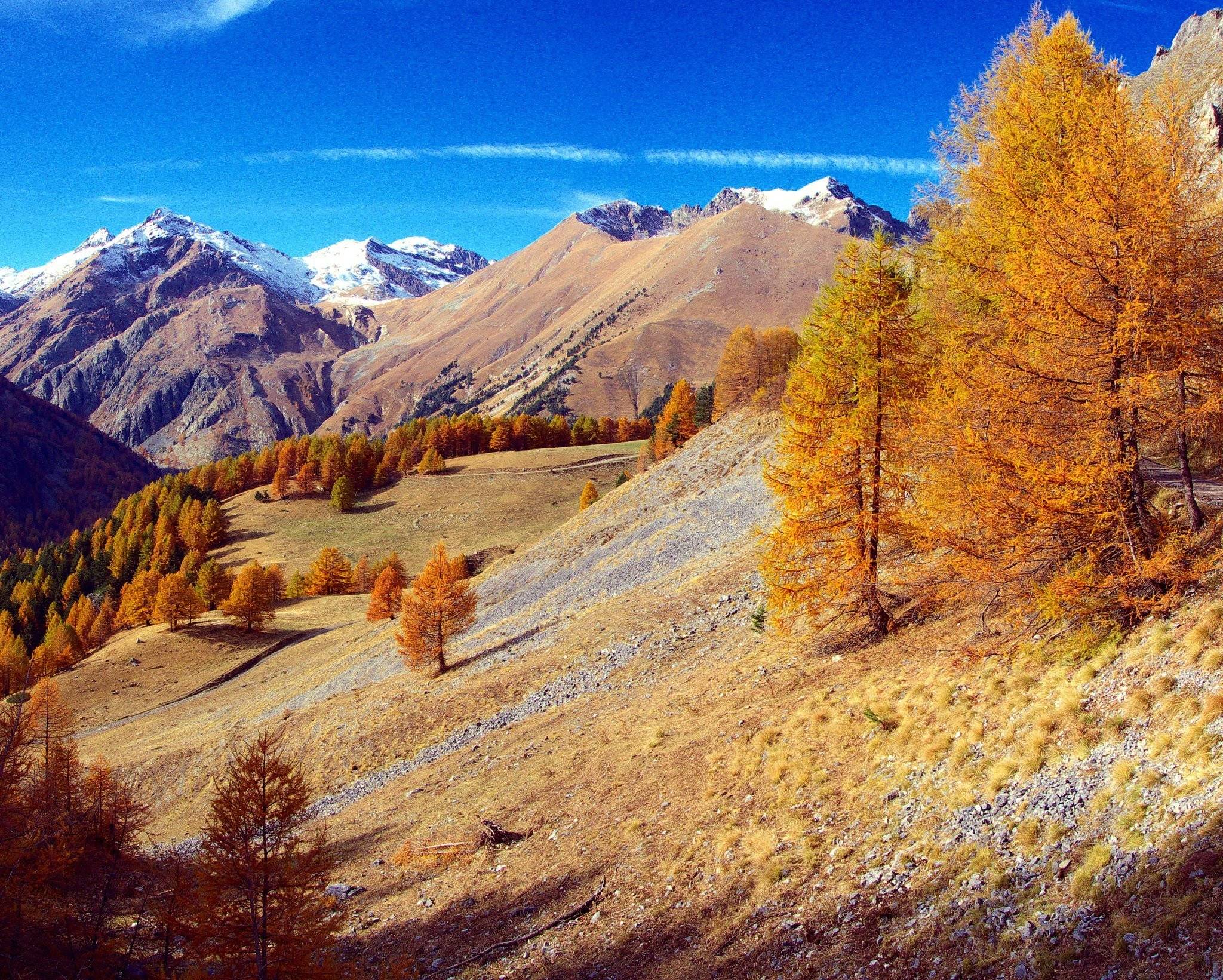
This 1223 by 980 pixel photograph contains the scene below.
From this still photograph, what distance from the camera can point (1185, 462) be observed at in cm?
1248

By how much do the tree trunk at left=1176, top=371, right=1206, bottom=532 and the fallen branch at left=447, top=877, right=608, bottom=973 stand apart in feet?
44.2

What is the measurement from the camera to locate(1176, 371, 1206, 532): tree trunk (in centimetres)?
1201

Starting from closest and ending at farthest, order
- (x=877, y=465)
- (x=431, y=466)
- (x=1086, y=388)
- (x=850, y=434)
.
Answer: (x=1086, y=388), (x=850, y=434), (x=877, y=465), (x=431, y=466)

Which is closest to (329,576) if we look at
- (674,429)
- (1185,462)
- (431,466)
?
(431,466)

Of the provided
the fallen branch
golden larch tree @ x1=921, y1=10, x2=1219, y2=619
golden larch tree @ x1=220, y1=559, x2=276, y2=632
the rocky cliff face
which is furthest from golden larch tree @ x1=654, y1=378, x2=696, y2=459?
the fallen branch

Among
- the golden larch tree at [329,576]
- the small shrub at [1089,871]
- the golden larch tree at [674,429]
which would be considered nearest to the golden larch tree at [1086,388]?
the small shrub at [1089,871]

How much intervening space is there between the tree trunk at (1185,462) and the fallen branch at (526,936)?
13461 millimetres

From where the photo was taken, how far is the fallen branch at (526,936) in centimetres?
1332

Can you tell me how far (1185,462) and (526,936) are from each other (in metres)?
15.1

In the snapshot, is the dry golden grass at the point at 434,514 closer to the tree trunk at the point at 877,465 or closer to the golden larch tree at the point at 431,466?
the golden larch tree at the point at 431,466

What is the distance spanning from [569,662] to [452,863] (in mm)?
12863

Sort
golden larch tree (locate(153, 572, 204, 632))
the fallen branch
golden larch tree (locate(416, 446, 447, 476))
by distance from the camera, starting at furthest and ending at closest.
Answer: golden larch tree (locate(416, 446, 447, 476)), golden larch tree (locate(153, 572, 204, 632)), the fallen branch

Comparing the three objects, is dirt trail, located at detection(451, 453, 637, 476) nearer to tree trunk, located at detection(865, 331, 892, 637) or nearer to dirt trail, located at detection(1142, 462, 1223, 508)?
tree trunk, located at detection(865, 331, 892, 637)

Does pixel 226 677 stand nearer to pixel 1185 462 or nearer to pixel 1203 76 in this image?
pixel 1185 462
